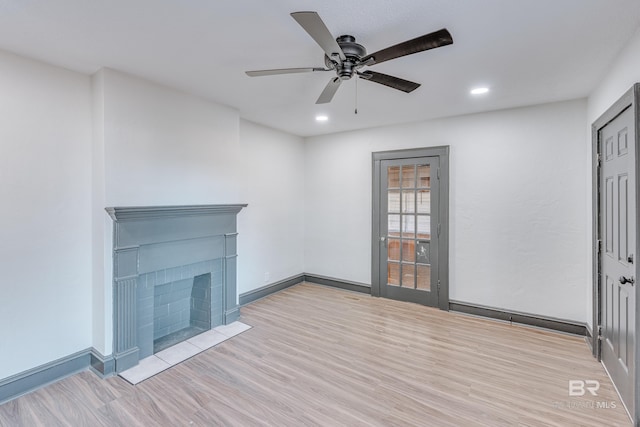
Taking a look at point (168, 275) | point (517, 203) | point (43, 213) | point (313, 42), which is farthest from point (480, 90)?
point (43, 213)

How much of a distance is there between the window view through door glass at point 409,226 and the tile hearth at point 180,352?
2.26 meters

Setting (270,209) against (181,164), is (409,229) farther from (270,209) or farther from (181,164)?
(181,164)

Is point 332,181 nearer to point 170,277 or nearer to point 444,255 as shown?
point 444,255

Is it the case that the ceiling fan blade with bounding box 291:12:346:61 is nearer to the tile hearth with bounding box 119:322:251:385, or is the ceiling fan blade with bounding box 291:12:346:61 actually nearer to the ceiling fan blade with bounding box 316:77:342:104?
the ceiling fan blade with bounding box 316:77:342:104

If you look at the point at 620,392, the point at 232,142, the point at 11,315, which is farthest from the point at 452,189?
the point at 11,315

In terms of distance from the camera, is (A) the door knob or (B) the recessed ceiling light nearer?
(A) the door knob

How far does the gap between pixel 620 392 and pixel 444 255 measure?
2.07m

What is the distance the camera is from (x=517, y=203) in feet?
12.0

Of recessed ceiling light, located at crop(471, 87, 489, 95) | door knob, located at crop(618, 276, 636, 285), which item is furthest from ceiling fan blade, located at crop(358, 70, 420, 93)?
door knob, located at crop(618, 276, 636, 285)

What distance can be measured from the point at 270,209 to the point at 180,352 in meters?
2.32

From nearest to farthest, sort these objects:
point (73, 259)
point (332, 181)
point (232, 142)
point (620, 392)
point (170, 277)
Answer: point (620, 392)
point (73, 259)
point (170, 277)
point (232, 142)
point (332, 181)

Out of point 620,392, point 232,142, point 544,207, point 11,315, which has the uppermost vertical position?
point 232,142

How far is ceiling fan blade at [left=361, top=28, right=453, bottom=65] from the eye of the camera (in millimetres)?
1583

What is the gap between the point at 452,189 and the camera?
4094 mm
